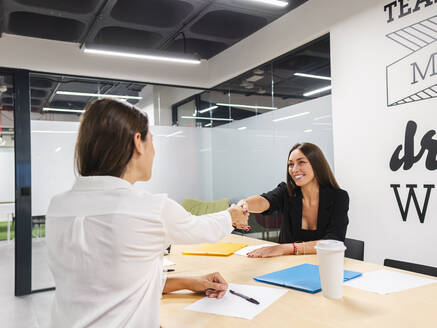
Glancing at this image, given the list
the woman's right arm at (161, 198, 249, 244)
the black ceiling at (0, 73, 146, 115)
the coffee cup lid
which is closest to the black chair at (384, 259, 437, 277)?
the coffee cup lid

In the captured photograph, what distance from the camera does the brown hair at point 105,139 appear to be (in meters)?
1.13

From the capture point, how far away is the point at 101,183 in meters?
1.11

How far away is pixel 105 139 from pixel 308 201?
5.85 feet

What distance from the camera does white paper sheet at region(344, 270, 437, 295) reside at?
1.43 meters

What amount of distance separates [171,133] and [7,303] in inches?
121

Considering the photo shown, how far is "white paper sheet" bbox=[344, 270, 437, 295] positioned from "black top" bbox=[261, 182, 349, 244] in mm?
593

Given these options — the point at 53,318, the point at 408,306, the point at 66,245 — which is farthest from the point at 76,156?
the point at 408,306

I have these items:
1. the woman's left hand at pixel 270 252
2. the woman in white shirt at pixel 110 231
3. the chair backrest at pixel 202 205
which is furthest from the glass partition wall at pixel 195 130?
the woman in white shirt at pixel 110 231

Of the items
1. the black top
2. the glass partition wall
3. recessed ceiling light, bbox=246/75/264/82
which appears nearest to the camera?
the black top

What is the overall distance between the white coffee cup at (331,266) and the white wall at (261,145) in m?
2.72

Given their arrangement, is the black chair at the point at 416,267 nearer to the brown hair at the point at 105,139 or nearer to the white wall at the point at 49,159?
the brown hair at the point at 105,139

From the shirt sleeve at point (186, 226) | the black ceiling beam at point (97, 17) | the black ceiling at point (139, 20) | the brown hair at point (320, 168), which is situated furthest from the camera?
the black ceiling at point (139, 20)

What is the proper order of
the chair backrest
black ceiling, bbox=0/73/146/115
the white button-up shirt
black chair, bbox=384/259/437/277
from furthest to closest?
1. the chair backrest
2. black ceiling, bbox=0/73/146/115
3. black chair, bbox=384/259/437/277
4. the white button-up shirt

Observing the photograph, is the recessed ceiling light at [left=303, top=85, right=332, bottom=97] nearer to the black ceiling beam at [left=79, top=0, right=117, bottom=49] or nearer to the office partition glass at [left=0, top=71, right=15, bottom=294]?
the black ceiling beam at [left=79, top=0, right=117, bottom=49]
